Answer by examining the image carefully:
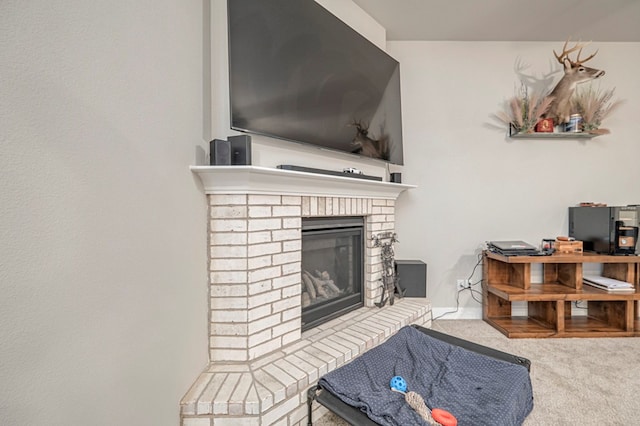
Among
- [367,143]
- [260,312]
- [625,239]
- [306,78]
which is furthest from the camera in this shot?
[625,239]

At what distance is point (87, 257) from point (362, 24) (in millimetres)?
2482

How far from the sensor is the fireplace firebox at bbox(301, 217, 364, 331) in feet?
6.06

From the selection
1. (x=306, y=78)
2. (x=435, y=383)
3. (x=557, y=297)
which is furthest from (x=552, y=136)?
(x=435, y=383)

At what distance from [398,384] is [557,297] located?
6.14ft

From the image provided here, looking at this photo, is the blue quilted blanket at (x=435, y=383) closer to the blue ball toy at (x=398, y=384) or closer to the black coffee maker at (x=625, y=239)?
the blue ball toy at (x=398, y=384)

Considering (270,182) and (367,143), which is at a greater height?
(367,143)

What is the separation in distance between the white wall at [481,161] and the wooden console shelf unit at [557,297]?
199 millimetres

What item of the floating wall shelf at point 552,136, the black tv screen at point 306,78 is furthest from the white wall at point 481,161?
the black tv screen at point 306,78

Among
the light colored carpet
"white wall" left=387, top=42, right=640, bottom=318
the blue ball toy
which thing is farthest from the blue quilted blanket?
"white wall" left=387, top=42, right=640, bottom=318

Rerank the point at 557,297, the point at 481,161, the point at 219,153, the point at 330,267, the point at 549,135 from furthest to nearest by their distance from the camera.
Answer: the point at 481,161, the point at 549,135, the point at 557,297, the point at 330,267, the point at 219,153

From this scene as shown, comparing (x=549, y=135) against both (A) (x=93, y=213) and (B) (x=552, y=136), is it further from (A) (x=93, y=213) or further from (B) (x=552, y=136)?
(A) (x=93, y=213)

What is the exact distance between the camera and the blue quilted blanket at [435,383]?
1168 millimetres

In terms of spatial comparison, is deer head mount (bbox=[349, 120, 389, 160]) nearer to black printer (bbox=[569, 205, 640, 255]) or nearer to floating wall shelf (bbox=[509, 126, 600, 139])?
floating wall shelf (bbox=[509, 126, 600, 139])

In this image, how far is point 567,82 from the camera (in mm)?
2561
